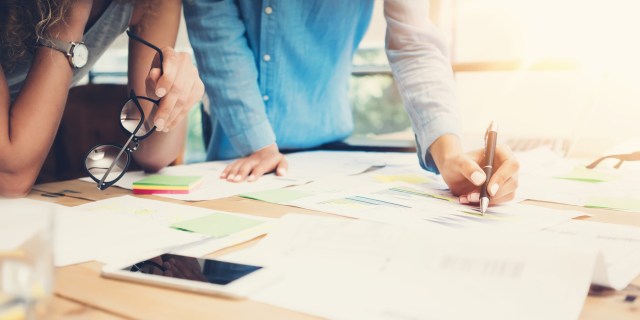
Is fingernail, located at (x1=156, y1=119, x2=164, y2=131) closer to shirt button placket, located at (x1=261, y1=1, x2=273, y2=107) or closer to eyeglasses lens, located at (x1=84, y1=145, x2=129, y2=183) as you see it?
eyeglasses lens, located at (x1=84, y1=145, x2=129, y2=183)

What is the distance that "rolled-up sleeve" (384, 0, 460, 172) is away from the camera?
1053 mm

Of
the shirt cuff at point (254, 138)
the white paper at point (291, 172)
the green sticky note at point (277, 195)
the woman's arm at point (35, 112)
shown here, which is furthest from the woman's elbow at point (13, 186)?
the shirt cuff at point (254, 138)

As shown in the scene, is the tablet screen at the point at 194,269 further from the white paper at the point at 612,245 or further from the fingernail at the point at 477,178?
the fingernail at the point at 477,178

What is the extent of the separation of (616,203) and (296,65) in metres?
0.80

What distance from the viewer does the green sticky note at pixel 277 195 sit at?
0.84 m

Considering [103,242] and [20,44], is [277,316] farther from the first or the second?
[20,44]

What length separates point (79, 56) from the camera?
0.99 meters

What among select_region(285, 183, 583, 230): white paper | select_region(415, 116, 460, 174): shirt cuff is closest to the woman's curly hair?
select_region(285, 183, 583, 230): white paper

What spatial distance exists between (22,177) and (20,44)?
284 mm

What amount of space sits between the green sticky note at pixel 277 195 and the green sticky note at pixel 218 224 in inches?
5.0

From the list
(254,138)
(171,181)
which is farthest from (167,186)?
(254,138)

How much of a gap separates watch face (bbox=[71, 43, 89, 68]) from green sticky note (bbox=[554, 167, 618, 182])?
3.00ft

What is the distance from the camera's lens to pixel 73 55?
98 cm

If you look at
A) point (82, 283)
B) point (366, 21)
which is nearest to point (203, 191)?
point (82, 283)
